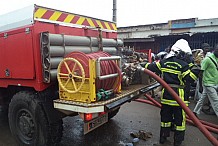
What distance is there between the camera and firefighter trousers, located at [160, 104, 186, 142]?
342cm

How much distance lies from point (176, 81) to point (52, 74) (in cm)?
210

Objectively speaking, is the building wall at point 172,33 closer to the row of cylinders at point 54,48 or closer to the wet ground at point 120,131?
the wet ground at point 120,131

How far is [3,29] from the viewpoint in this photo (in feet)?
11.1

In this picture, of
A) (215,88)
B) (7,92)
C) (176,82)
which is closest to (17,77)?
(7,92)

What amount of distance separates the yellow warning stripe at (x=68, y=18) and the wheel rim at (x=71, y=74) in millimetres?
855

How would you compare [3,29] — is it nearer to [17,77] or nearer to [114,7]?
[17,77]

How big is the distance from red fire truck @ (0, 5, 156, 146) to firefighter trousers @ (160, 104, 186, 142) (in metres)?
0.58

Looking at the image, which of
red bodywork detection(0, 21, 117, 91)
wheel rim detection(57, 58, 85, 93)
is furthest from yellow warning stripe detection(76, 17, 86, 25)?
wheel rim detection(57, 58, 85, 93)

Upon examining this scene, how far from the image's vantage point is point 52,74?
2789 mm

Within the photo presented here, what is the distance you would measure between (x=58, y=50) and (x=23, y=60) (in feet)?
2.01

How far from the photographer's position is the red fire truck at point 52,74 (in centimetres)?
245

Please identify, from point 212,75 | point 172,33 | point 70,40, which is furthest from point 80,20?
point 172,33

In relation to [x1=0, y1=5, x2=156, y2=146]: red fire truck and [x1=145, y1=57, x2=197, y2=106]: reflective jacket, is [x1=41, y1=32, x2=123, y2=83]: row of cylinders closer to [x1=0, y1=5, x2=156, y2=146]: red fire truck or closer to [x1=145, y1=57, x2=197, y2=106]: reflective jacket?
[x1=0, y1=5, x2=156, y2=146]: red fire truck

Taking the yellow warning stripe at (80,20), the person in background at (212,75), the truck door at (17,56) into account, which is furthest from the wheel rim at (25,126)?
the person in background at (212,75)
